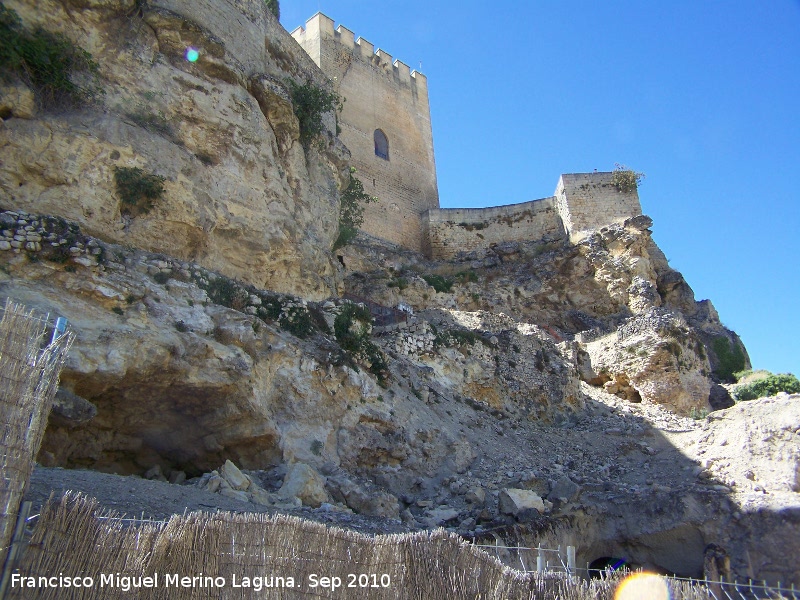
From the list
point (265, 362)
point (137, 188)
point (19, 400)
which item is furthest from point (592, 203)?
point (19, 400)

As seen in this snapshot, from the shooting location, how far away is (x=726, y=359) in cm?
2625

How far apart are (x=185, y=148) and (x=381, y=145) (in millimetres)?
20478

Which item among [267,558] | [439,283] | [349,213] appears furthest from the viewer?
[439,283]

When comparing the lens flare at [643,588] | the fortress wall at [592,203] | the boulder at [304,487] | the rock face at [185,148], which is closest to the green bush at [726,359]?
the fortress wall at [592,203]

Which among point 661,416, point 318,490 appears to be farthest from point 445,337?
point 318,490

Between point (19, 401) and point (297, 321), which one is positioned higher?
point (297, 321)

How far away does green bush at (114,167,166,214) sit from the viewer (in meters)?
9.93

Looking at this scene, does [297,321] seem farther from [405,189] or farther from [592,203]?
[405,189]

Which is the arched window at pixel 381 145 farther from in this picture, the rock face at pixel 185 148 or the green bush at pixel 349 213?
the rock face at pixel 185 148

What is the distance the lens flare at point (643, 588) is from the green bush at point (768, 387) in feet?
65.0

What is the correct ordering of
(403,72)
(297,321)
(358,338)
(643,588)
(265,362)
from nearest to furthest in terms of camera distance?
1. (643,588)
2. (265,362)
3. (297,321)
4. (358,338)
5. (403,72)

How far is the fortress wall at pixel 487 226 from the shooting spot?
2967cm

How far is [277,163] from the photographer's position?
1300 centimetres

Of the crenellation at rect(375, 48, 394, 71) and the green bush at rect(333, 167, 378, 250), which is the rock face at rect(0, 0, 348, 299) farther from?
the crenellation at rect(375, 48, 394, 71)
